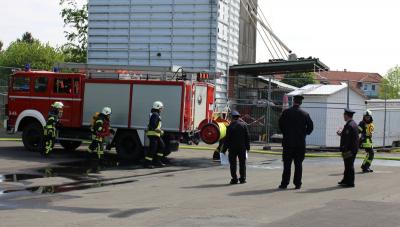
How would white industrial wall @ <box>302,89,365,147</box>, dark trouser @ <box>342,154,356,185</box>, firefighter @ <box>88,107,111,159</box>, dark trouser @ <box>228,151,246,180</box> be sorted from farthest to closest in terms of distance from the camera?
white industrial wall @ <box>302,89,365,147</box> → firefighter @ <box>88,107,111,159</box> → dark trouser @ <box>228,151,246,180</box> → dark trouser @ <box>342,154,356,185</box>

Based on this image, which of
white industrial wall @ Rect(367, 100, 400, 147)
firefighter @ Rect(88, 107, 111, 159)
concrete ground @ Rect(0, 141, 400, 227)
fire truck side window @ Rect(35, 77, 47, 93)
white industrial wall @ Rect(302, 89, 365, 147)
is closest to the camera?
concrete ground @ Rect(0, 141, 400, 227)

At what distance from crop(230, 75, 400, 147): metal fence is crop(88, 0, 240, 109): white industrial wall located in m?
1.45

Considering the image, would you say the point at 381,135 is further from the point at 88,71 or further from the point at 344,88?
the point at 88,71

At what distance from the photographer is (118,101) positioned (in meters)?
16.4

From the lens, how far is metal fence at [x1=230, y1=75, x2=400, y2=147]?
2156 cm

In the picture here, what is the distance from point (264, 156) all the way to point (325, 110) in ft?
13.0

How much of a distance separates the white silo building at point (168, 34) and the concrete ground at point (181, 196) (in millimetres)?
7749

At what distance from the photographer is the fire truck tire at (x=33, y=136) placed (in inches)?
678

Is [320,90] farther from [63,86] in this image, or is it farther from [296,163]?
[296,163]

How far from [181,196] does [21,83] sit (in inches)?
352

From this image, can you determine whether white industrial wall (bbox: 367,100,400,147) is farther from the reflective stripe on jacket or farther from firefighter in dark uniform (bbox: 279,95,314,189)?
firefighter in dark uniform (bbox: 279,95,314,189)

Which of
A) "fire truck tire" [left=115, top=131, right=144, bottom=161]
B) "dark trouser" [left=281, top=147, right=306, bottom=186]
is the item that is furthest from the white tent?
"dark trouser" [left=281, top=147, right=306, bottom=186]

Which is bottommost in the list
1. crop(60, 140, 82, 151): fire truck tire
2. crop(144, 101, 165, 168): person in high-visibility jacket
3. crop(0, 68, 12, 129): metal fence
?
crop(60, 140, 82, 151): fire truck tire

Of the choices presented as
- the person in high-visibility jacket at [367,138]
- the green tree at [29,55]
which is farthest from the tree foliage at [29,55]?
the person in high-visibility jacket at [367,138]
